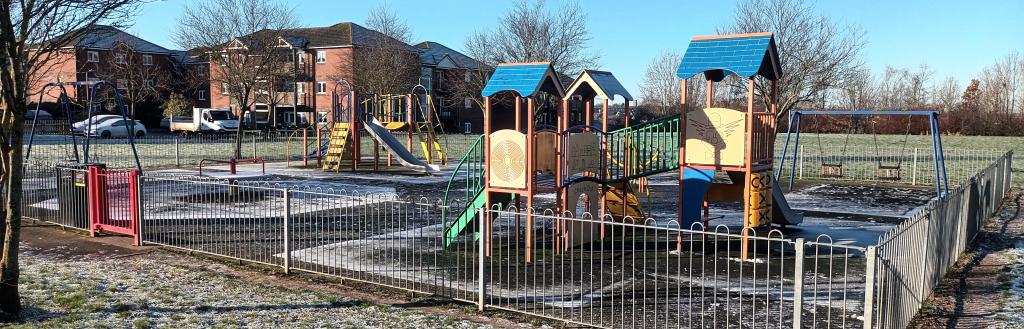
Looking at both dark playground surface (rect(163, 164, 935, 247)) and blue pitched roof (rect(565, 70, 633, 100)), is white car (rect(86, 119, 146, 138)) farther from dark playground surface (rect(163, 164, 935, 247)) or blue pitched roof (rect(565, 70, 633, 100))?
blue pitched roof (rect(565, 70, 633, 100))

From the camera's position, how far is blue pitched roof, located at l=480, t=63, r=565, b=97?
34.9 feet

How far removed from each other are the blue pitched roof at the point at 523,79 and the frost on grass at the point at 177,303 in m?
3.78

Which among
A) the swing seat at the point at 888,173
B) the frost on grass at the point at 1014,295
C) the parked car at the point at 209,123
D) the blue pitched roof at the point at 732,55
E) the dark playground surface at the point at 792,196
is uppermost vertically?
the blue pitched roof at the point at 732,55

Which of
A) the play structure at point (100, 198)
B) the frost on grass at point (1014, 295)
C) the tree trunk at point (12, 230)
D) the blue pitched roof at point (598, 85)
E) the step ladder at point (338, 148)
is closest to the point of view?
the tree trunk at point (12, 230)

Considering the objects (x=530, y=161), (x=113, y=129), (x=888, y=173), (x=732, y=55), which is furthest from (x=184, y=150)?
(x=732, y=55)

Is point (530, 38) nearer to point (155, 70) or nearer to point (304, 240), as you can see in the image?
point (155, 70)

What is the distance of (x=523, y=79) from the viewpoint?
10812 millimetres

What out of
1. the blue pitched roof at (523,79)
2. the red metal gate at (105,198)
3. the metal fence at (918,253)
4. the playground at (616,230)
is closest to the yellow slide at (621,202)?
the playground at (616,230)

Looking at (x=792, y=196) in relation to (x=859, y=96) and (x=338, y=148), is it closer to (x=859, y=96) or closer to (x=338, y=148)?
(x=338, y=148)

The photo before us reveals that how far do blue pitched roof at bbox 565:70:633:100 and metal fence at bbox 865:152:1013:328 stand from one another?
18.3 ft

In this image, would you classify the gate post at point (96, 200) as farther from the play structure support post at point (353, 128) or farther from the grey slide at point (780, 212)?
the play structure support post at point (353, 128)

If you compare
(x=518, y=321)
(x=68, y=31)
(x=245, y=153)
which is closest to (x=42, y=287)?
(x=68, y=31)

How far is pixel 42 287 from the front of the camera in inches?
339

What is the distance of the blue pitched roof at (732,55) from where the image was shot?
10.9m
